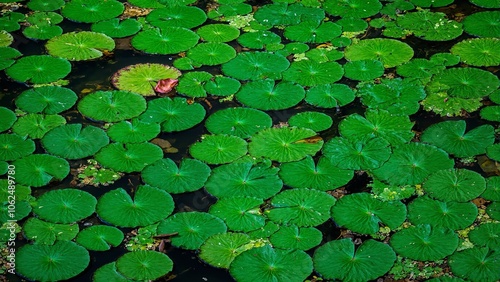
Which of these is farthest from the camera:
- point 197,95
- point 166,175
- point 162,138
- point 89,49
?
point 89,49

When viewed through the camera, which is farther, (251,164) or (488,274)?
(251,164)

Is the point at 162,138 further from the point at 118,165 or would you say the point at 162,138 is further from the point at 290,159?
the point at 290,159

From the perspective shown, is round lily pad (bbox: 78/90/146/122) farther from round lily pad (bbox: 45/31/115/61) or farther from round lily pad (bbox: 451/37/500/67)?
round lily pad (bbox: 451/37/500/67)

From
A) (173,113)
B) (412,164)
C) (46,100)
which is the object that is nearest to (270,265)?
(412,164)

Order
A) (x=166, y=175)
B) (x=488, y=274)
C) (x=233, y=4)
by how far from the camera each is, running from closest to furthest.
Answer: (x=488, y=274)
(x=166, y=175)
(x=233, y=4)

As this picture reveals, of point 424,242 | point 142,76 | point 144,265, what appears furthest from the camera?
point 142,76

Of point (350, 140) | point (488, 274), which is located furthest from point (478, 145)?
point (488, 274)

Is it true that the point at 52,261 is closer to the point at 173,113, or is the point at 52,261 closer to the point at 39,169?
the point at 39,169
